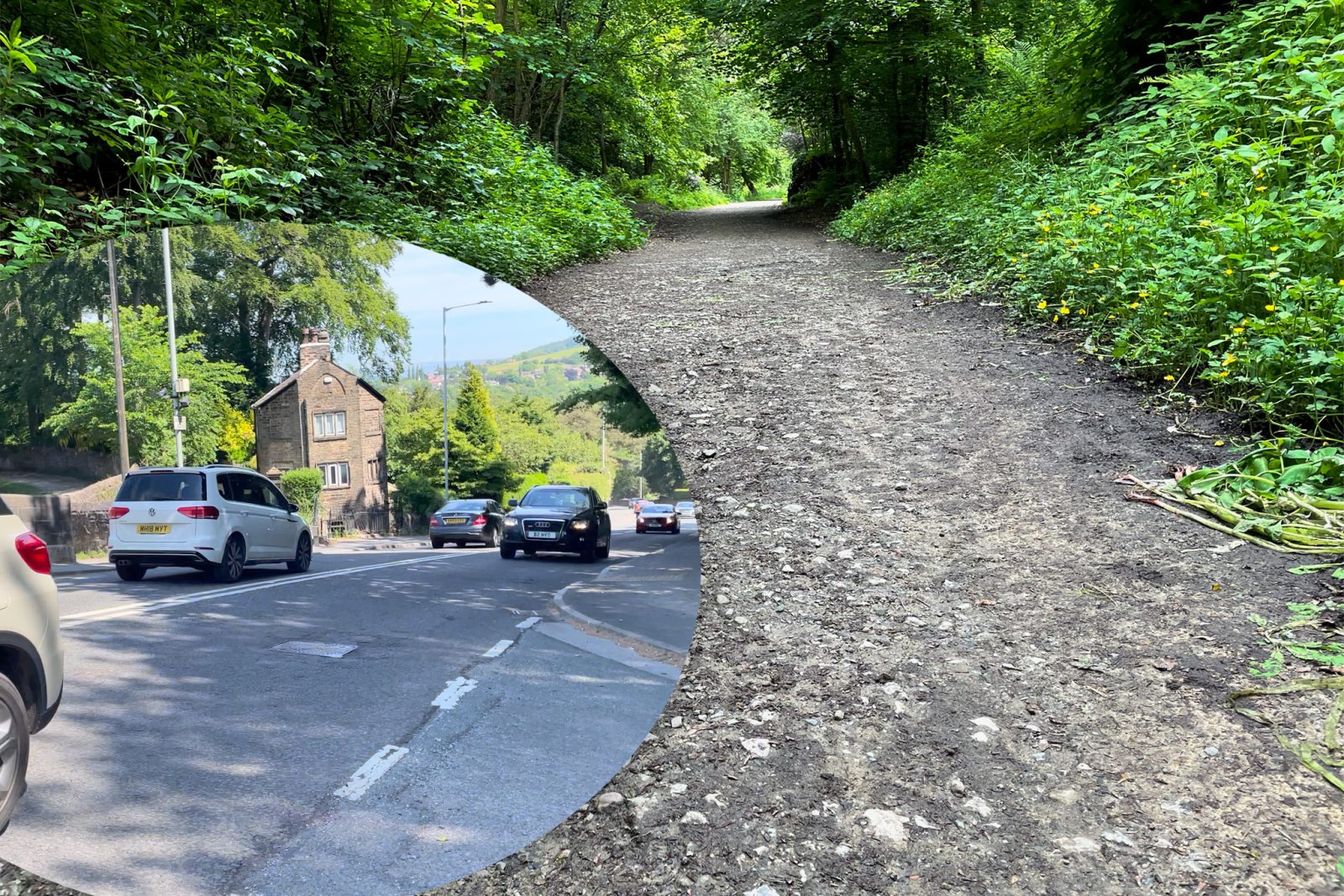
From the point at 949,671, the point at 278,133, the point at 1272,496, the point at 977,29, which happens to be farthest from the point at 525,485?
the point at 977,29

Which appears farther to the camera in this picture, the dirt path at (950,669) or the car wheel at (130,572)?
the dirt path at (950,669)

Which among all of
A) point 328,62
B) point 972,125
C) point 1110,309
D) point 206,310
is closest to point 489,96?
point 328,62

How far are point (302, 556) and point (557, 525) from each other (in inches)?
16.6

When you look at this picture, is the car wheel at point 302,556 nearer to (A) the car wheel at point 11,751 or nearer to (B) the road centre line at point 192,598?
(B) the road centre line at point 192,598

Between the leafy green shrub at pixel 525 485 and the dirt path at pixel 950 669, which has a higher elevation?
the leafy green shrub at pixel 525 485

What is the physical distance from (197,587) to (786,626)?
6.43 ft

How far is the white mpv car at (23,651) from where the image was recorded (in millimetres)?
1112

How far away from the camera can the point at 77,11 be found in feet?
12.1

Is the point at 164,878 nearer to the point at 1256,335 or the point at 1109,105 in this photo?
the point at 1256,335

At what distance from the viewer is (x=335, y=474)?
1.35 m

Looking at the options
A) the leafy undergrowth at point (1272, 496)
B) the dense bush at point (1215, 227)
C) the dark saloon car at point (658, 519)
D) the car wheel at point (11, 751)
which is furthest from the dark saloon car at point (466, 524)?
the dense bush at point (1215, 227)

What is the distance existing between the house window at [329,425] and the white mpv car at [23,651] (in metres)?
0.44

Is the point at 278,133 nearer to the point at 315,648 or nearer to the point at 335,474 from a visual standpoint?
the point at 335,474

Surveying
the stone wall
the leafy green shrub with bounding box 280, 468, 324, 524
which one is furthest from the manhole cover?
the stone wall
